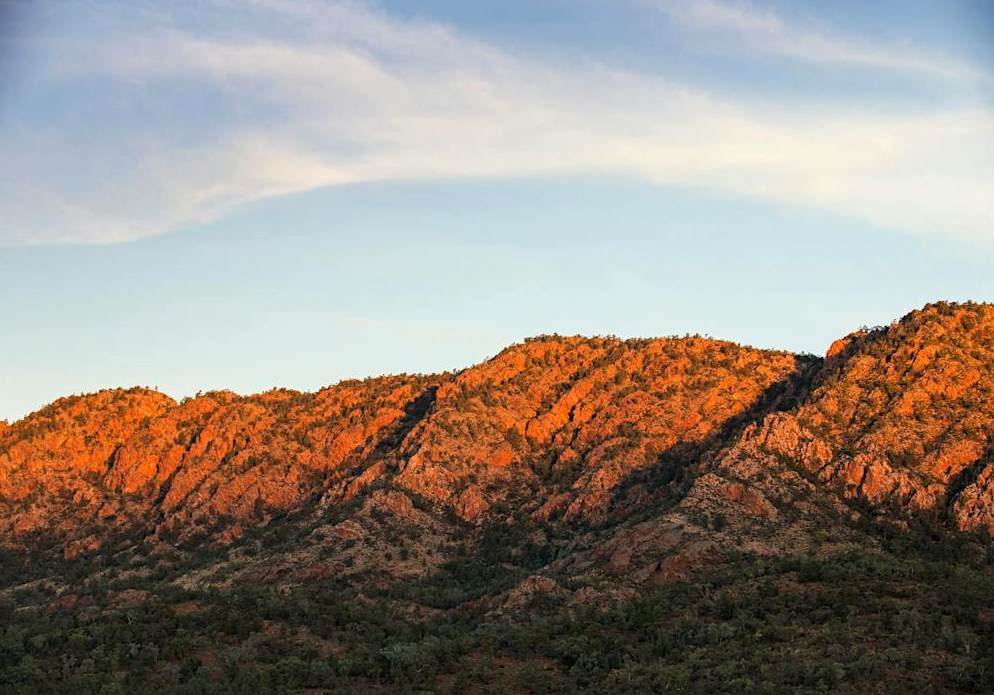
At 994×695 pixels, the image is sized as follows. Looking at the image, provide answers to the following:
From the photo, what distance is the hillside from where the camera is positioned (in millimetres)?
45594

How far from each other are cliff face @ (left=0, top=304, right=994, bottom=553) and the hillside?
27cm

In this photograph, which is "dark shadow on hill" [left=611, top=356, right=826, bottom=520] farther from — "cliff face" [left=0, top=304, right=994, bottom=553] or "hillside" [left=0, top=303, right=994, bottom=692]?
"hillside" [left=0, top=303, right=994, bottom=692]

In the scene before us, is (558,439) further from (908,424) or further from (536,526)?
(908,424)

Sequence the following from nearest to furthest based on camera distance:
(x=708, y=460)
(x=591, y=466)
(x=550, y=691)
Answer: (x=550, y=691)
(x=708, y=460)
(x=591, y=466)

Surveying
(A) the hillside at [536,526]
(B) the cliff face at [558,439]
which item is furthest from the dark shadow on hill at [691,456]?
(A) the hillside at [536,526]

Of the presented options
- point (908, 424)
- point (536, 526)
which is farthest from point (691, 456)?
point (908, 424)

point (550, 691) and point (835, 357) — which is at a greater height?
point (835, 357)

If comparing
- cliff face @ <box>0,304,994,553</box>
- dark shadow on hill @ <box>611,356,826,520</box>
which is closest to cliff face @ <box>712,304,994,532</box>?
cliff face @ <box>0,304,994,553</box>

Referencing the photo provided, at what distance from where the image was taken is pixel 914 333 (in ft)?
271

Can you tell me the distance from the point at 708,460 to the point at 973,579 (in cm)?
2222

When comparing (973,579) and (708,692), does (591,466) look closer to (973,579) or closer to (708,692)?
(973,579)

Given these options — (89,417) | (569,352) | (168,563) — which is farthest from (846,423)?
(89,417)

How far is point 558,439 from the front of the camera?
281ft

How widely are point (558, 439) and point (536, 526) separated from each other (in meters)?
12.9
